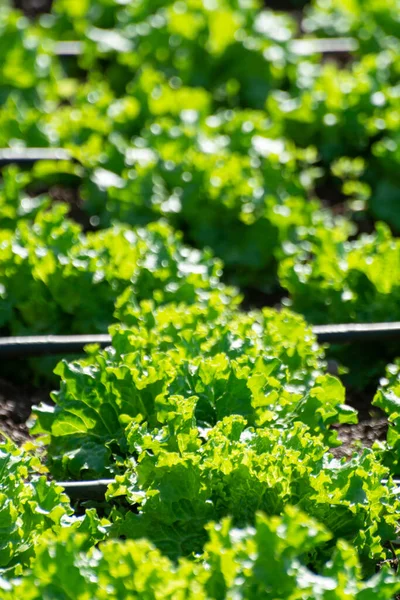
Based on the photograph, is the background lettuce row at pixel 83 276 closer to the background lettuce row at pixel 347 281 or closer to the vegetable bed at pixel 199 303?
the vegetable bed at pixel 199 303

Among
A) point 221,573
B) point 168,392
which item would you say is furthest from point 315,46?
point 221,573

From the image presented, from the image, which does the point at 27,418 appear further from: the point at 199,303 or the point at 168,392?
the point at 168,392

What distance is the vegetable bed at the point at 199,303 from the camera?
3.61 meters

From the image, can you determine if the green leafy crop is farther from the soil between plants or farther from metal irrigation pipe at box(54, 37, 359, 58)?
metal irrigation pipe at box(54, 37, 359, 58)

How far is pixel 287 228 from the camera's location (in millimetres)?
6152

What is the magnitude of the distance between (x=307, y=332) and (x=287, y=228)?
1526 mm

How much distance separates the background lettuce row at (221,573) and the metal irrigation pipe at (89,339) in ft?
6.32

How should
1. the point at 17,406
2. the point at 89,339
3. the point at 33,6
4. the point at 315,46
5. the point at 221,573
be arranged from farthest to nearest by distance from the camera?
A: the point at 33,6, the point at 315,46, the point at 17,406, the point at 89,339, the point at 221,573

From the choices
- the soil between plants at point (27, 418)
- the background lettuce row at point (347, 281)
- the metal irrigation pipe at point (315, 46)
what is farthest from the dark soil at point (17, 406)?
the metal irrigation pipe at point (315, 46)

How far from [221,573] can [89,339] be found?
2.04m

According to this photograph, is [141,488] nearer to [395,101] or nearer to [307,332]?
[307,332]

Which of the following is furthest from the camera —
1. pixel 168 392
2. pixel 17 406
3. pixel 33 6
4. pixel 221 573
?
pixel 33 6

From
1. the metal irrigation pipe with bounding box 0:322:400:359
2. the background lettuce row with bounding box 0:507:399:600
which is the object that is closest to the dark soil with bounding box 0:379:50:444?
the metal irrigation pipe with bounding box 0:322:400:359

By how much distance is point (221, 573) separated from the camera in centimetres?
304
